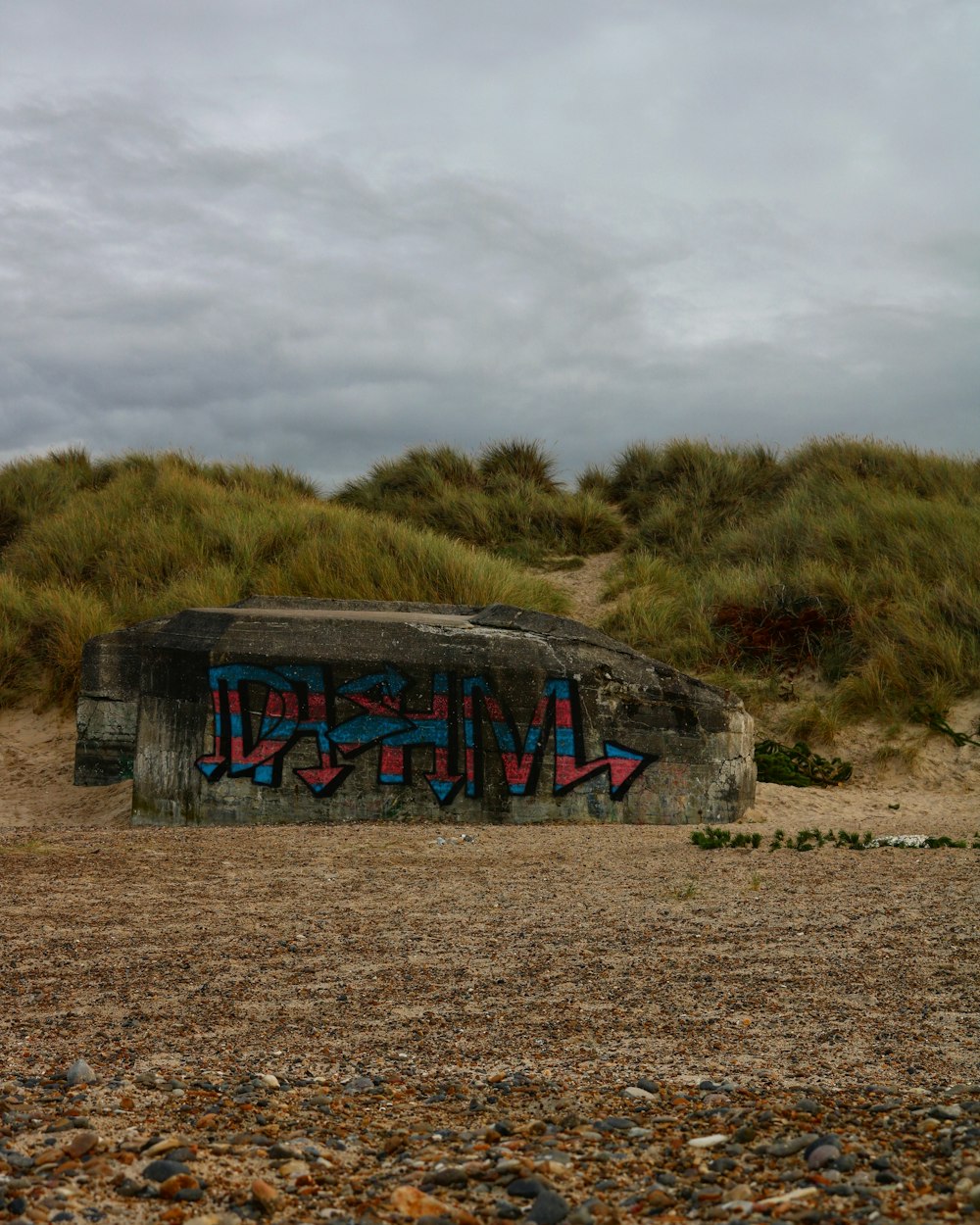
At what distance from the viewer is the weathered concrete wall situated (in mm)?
6984

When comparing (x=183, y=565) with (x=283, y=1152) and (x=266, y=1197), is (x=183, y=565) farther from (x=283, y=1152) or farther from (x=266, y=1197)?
(x=266, y=1197)

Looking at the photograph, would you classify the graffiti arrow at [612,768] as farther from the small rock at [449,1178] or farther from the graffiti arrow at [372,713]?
the small rock at [449,1178]

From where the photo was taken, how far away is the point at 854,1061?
262 centimetres

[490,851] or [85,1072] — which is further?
[490,851]

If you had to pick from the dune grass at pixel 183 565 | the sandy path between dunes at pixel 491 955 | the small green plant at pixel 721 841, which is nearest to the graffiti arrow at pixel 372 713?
the sandy path between dunes at pixel 491 955

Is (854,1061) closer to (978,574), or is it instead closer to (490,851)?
(490,851)

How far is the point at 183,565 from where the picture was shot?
11805 mm

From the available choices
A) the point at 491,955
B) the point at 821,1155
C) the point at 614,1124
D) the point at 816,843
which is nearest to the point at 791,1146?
the point at 821,1155

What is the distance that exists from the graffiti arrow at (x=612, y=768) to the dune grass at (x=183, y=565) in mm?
4189

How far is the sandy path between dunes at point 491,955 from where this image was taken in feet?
9.18

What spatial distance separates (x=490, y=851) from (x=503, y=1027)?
3005 mm

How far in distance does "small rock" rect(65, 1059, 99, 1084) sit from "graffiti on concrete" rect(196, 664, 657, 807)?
4455mm

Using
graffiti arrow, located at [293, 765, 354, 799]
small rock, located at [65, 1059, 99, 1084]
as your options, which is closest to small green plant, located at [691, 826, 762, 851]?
graffiti arrow, located at [293, 765, 354, 799]

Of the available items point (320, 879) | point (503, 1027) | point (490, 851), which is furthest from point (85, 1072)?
point (490, 851)
